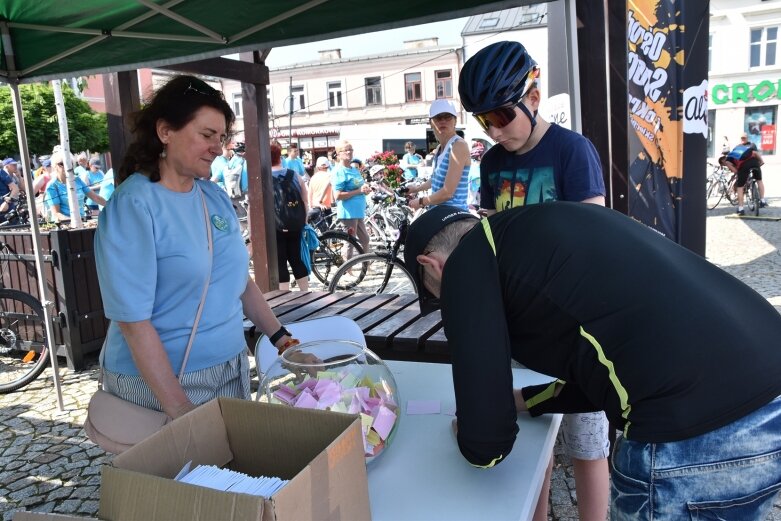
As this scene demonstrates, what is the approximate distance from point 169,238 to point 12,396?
12.0ft

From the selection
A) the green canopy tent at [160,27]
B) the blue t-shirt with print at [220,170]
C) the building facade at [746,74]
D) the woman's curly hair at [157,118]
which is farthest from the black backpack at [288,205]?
the building facade at [746,74]

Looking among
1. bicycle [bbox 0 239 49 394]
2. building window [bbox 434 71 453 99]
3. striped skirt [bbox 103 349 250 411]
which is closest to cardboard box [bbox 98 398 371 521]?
striped skirt [bbox 103 349 250 411]

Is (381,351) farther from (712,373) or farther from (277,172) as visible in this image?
(277,172)

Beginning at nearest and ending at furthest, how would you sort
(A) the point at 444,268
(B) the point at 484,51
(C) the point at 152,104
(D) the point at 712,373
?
(D) the point at 712,373 < (A) the point at 444,268 < (C) the point at 152,104 < (B) the point at 484,51

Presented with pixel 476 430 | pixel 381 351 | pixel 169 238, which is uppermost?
pixel 169 238

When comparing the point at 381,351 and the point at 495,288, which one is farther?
the point at 381,351

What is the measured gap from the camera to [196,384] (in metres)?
1.74

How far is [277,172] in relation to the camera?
6.06 metres

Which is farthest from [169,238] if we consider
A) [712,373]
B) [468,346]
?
[712,373]

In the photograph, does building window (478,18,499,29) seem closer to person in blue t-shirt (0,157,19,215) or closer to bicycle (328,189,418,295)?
person in blue t-shirt (0,157,19,215)

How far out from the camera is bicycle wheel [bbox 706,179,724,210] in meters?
15.1

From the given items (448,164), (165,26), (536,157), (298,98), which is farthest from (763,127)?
(165,26)

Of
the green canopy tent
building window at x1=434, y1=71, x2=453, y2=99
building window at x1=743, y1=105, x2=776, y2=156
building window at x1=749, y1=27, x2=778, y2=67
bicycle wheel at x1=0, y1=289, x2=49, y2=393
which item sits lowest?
bicycle wheel at x1=0, y1=289, x2=49, y2=393

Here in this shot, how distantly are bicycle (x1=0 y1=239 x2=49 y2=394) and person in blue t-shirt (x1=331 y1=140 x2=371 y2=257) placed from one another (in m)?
4.05
